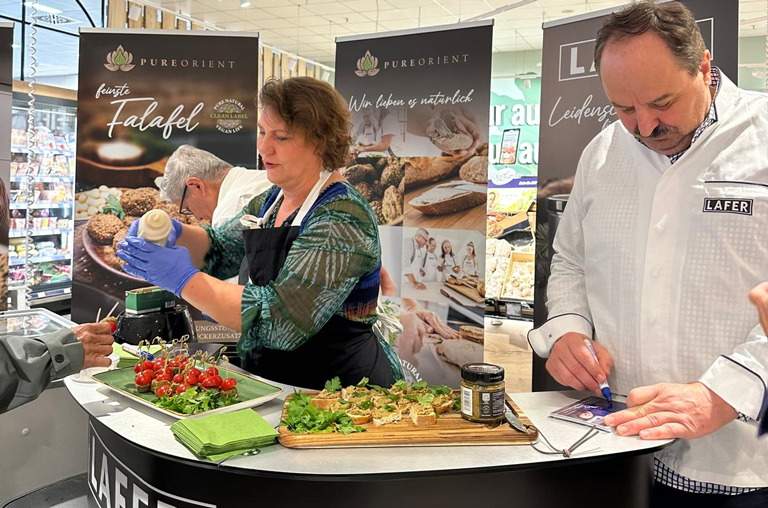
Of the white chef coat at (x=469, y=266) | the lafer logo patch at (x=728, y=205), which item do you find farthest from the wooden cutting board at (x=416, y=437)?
the white chef coat at (x=469, y=266)

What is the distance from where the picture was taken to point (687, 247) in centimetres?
179

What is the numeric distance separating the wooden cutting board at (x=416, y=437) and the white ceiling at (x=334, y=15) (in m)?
7.20

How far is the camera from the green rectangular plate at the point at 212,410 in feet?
6.27

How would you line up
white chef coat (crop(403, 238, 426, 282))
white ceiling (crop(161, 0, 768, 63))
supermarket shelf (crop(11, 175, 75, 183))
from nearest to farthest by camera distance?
white chef coat (crop(403, 238, 426, 282))
supermarket shelf (crop(11, 175, 75, 183))
white ceiling (crop(161, 0, 768, 63))

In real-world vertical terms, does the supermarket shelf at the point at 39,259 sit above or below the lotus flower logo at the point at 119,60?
below

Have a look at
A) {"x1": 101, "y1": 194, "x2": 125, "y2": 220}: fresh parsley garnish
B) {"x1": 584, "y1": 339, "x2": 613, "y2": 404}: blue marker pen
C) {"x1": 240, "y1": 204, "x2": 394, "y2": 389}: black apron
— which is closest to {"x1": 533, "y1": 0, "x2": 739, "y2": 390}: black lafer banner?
{"x1": 240, "y1": 204, "x2": 394, "y2": 389}: black apron

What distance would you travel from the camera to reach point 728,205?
1740 mm

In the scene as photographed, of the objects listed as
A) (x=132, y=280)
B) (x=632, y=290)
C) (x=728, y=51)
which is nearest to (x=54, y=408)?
(x=132, y=280)

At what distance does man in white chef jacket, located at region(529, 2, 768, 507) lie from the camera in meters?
1.68

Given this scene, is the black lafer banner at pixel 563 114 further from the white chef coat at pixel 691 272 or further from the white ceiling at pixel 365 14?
the white ceiling at pixel 365 14

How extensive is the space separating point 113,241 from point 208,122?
3.23 ft

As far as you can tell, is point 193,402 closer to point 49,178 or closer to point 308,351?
point 308,351

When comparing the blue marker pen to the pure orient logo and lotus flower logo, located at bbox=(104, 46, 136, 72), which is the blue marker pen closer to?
the pure orient logo

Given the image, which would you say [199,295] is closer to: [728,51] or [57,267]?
[728,51]
